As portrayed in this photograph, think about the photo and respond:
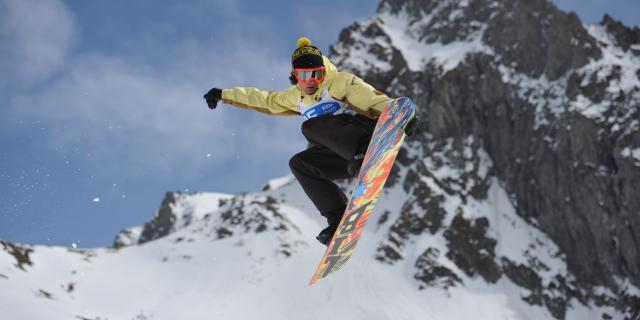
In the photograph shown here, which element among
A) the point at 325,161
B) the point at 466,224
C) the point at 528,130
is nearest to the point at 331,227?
the point at 325,161

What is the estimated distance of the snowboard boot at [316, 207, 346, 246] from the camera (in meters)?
7.70

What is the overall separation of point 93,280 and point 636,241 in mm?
66283

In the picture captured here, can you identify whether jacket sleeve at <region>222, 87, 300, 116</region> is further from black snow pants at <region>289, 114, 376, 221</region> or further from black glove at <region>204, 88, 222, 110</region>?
black snow pants at <region>289, 114, 376, 221</region>

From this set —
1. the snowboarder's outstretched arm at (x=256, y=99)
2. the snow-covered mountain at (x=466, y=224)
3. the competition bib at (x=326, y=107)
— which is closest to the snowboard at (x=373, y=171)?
the competition bib at (x=326, y=107)

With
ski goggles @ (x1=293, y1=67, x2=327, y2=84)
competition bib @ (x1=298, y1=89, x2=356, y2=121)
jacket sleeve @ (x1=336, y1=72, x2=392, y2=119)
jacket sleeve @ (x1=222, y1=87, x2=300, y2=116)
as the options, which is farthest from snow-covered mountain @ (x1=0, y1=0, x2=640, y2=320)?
jacket sleeve @ (x1=336, y1=72, x2=392, y2=119)

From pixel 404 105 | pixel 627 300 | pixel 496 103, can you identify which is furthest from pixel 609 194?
pixel 404 105

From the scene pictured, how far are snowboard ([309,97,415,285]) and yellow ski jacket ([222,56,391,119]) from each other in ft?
0.68

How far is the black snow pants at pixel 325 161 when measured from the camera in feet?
24.7

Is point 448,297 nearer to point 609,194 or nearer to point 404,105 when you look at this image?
point 609,194

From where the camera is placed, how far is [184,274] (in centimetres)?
7719

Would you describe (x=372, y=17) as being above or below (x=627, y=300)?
above

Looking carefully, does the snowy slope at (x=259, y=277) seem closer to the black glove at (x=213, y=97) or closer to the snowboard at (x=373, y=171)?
the black glove at (x=213, y=97)

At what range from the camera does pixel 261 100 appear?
8125mm

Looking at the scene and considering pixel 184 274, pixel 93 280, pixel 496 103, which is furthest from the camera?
pixel 496 103
